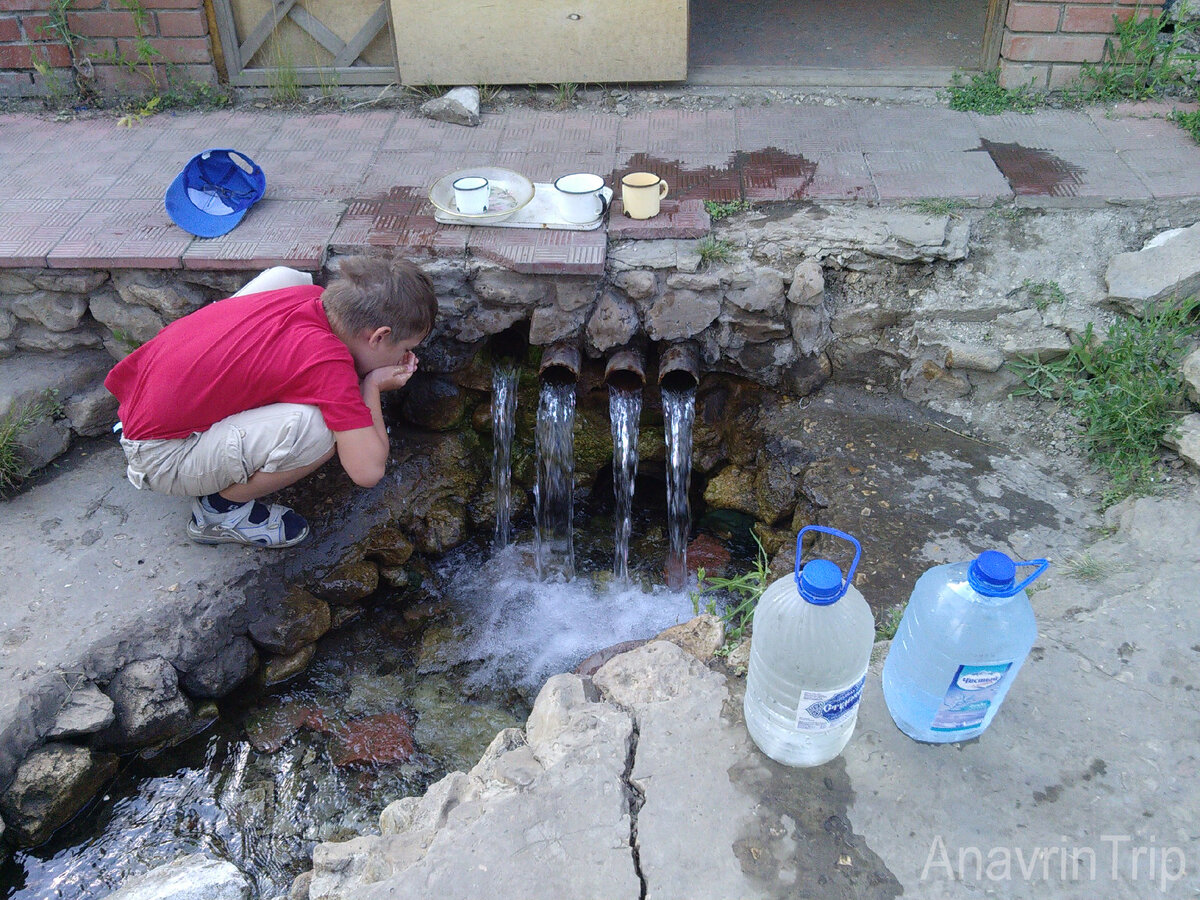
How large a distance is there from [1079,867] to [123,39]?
5.38 meters

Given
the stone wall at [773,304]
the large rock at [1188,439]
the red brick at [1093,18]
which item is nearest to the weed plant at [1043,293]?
the stone wall at [773,304]

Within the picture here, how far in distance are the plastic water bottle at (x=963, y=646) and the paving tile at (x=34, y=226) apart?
357 centimetres

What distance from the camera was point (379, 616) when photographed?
12.0ft

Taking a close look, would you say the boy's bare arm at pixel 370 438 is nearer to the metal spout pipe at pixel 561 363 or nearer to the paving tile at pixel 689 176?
the metal spout pipe at pixel 561 363

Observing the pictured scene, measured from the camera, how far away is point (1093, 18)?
4.32m

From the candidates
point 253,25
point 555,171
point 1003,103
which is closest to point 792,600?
point 555,171

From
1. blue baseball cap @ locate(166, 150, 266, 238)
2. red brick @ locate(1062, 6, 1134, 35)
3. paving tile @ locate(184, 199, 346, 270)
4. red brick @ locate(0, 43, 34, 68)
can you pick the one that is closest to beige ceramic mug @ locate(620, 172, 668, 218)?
paving tile @ locate(184, 199, 346, 270)

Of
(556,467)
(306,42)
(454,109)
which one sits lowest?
(556,467)

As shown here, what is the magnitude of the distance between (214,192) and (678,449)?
231 cm

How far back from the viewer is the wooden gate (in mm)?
4660

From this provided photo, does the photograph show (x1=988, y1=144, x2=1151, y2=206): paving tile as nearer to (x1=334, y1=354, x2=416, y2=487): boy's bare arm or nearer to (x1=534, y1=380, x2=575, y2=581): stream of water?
(x1=534, y1=380, x2=575, y2=581): stream of water

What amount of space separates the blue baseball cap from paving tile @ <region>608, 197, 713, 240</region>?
1592mm

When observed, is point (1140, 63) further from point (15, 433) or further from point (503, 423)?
point (15, 433)

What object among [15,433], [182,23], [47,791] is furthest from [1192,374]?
[182,23]
